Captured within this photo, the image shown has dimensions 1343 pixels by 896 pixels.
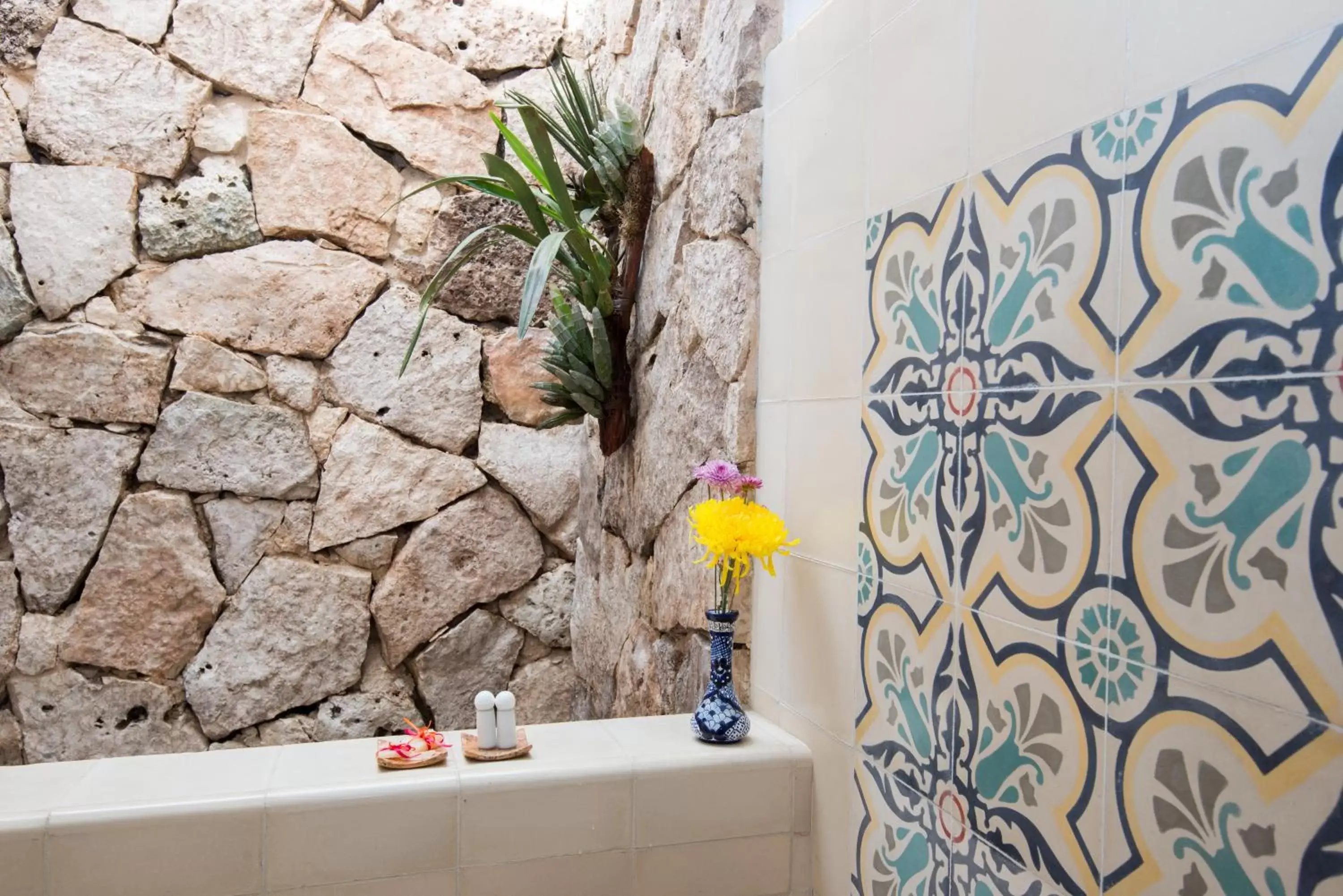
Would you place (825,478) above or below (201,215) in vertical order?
below

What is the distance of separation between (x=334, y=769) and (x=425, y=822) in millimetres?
156

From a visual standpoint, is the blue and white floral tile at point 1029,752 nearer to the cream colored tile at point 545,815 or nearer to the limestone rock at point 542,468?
the cream colored tile at point 545,815

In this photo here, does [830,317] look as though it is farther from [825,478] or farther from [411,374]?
[411,374]

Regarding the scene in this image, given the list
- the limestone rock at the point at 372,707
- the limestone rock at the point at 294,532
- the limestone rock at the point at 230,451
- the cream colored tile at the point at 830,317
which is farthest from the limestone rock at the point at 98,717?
the cream colored tile at the point at 830,317

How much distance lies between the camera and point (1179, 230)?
783 millimetres

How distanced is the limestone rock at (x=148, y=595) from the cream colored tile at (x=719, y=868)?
154 cm

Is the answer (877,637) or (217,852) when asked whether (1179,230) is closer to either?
(877,637)

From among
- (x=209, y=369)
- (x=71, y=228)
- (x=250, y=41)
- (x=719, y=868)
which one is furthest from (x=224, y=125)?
(x=719, y=868)

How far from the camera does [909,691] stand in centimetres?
115

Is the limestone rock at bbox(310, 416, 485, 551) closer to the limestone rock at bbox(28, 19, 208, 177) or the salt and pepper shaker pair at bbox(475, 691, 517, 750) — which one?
the limestone rock at bbox(28, 19, 208, 177)

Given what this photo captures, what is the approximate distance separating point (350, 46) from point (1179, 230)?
2291 mm

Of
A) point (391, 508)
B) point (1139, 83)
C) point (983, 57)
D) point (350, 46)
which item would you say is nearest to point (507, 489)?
point (391, 508)

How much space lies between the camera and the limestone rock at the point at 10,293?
218 cm

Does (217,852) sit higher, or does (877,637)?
(877,637)
